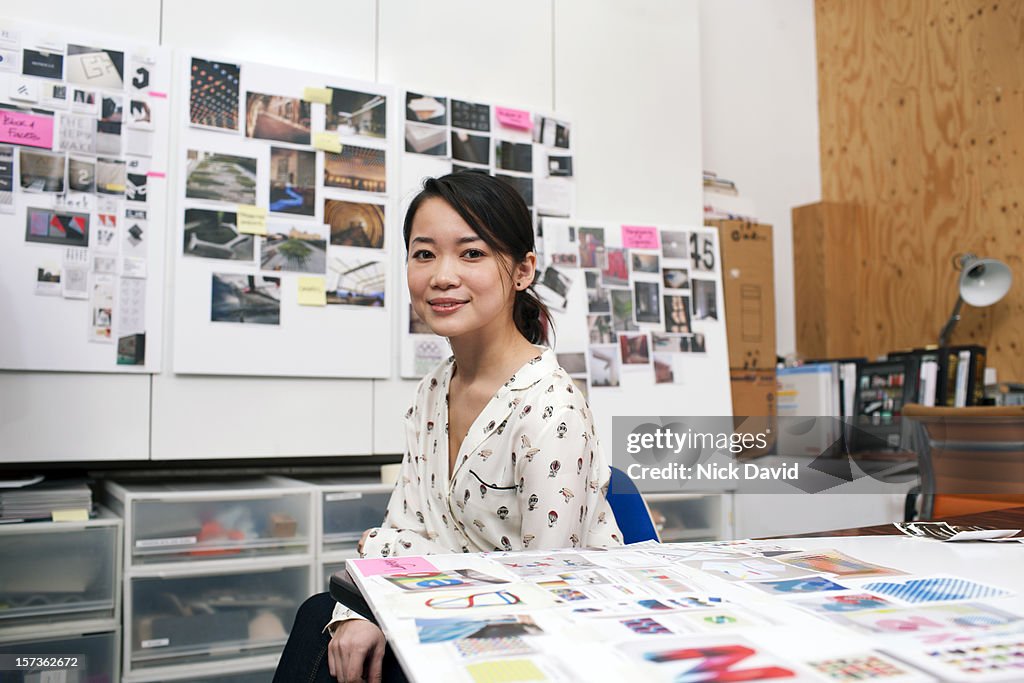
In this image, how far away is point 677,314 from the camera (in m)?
2.89

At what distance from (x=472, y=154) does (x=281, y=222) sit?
0.64 metres

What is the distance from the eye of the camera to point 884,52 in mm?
3625

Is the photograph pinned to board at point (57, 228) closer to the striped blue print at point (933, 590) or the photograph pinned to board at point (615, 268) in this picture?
the photograph pinned to board at point (615, 268)

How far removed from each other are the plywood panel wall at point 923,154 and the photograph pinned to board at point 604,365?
4.52 ft

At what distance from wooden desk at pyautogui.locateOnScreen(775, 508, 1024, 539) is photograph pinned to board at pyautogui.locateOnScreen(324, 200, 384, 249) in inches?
65.8

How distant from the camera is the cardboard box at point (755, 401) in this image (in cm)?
301

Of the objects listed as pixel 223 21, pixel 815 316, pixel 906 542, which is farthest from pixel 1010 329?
pixel 223 21

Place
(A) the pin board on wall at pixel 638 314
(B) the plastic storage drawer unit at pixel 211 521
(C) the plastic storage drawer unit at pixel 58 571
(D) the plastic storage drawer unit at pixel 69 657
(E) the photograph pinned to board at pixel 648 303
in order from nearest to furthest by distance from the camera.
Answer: (D) the plastic storage drawer unit at pixel 69 657 < (C) the plastic storage drawer unit at pixel 58 571 < (B) the plastic storage drawer unit at pixel 211 521 < (A) the pin board on wall at pixel 638 314 < (E) the photograph pinned to board at pixel 648 303

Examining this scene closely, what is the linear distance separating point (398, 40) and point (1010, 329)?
94.5 inches

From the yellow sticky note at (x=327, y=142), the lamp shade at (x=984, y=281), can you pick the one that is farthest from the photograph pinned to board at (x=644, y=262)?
the lamp shade at (x=984, y=281)

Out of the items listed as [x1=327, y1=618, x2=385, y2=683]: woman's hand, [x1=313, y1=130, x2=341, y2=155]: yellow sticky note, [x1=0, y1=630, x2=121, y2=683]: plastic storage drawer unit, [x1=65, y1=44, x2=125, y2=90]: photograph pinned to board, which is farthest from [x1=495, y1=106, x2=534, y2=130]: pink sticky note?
[x1=327, y1=618, x2=385, y2=683]: woman's hand

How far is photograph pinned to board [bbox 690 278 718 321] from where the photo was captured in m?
2.92

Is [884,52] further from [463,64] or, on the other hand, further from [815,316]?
[463,64]

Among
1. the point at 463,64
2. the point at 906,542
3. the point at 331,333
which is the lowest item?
the point at 906,542
